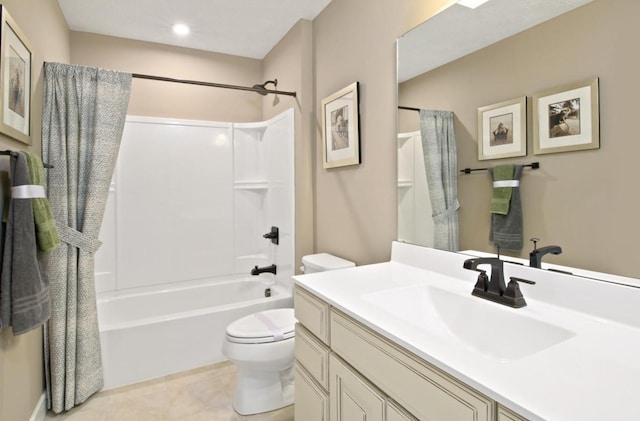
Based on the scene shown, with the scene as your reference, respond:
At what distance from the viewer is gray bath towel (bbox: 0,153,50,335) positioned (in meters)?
1.38

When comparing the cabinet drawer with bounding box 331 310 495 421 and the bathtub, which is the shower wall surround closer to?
the bathtub

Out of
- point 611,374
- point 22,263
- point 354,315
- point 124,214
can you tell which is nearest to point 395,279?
point 354,315

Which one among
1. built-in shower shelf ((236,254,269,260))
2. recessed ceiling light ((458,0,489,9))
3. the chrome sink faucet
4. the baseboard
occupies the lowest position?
the baseboard

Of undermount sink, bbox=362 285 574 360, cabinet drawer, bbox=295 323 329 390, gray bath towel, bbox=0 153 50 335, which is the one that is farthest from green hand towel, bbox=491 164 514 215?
gray bath towel, bbox=0 153 50 335

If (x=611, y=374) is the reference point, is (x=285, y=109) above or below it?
above

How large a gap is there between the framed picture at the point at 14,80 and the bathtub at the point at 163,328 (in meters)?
1.29

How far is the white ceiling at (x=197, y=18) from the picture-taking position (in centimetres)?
226

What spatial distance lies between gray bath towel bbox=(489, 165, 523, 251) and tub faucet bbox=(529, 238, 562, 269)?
5 cm

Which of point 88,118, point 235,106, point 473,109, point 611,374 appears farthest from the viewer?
point 235,106

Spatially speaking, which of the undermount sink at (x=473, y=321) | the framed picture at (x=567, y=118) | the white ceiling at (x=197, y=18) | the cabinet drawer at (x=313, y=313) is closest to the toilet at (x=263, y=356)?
the cabinet drawer at (x=313, y=313)

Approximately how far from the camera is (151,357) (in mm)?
2248

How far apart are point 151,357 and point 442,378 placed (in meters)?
2.13

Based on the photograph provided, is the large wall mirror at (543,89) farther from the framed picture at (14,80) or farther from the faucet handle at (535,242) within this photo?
the framed picture at (14,80)

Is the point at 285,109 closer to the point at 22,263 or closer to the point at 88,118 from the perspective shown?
the point at 88,118
